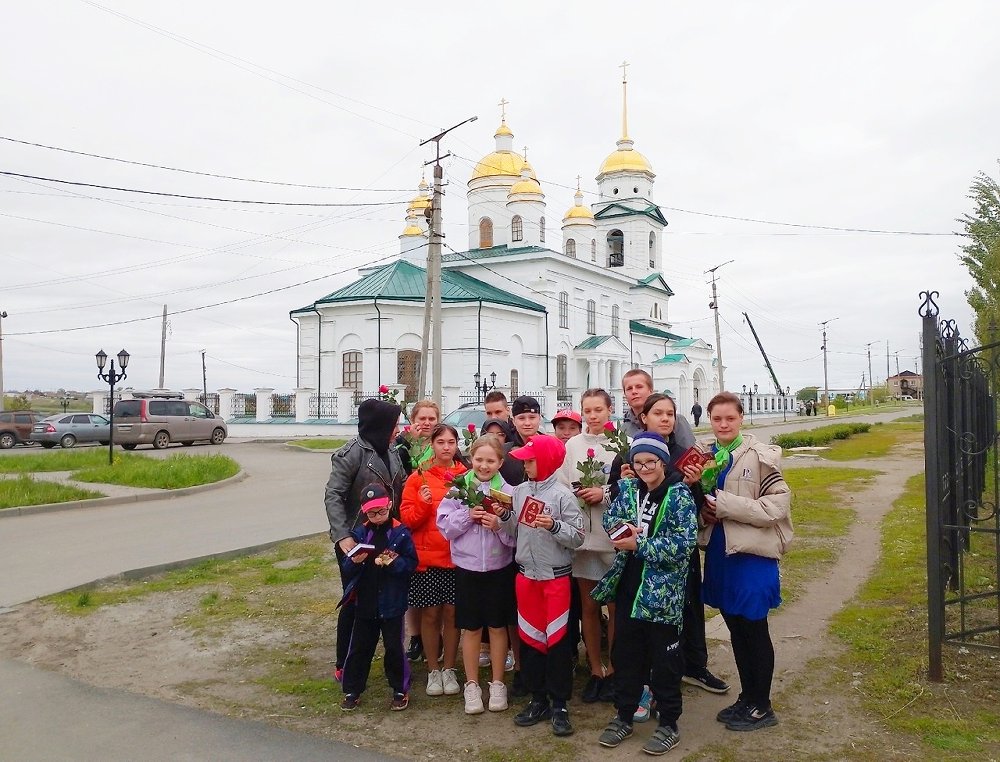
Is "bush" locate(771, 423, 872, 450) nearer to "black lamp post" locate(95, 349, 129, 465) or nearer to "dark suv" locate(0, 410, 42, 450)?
"black lamp post" locate(95, 349, 129, 465)

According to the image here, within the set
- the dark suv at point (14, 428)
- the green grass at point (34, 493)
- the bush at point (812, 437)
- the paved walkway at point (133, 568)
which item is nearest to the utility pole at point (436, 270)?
the paved walkway at point (133, 568)

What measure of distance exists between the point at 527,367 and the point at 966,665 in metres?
35.7

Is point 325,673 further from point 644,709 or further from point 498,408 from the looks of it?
point 498,408

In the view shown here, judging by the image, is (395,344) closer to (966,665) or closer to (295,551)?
(295,551)

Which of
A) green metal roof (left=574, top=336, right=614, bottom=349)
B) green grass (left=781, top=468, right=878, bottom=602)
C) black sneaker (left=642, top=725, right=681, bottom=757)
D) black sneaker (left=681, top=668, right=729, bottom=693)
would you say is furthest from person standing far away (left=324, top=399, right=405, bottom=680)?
green metal roof (left=574, top=336, right=614, bottom=349)

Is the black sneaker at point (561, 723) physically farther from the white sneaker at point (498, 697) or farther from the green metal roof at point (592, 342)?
the green metal roof at point (592, 342)

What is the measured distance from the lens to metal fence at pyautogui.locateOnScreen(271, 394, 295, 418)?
33406mm

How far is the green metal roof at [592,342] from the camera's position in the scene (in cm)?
4419

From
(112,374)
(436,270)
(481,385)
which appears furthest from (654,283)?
(112,374)

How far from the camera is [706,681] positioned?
184 inches

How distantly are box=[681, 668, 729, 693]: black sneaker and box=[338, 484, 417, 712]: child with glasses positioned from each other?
180 centimetres

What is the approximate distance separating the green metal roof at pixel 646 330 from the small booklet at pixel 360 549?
47515 millimetres

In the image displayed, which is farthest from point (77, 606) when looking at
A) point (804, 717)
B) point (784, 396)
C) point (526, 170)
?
point (784, 396)

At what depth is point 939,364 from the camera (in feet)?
15.2
